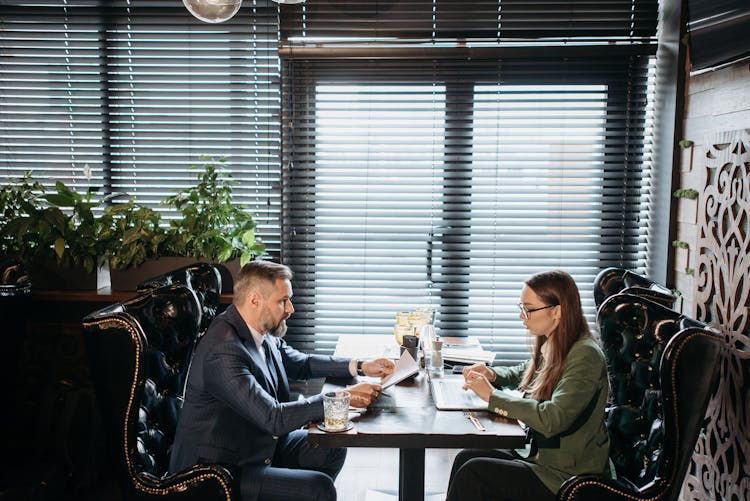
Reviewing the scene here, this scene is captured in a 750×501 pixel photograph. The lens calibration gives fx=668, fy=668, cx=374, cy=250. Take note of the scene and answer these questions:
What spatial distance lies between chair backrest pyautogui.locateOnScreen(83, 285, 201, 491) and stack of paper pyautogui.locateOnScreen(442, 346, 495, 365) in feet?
3.46

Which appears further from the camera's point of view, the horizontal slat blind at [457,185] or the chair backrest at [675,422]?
the horizontal slat blind at [457,185]

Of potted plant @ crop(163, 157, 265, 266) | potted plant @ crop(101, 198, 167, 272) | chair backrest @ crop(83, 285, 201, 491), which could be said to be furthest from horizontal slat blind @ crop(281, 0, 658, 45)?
chair backrest @ crop(83, 285, 201, 491)

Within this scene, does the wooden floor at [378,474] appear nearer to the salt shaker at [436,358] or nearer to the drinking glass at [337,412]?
the salt shaker at [436,358]

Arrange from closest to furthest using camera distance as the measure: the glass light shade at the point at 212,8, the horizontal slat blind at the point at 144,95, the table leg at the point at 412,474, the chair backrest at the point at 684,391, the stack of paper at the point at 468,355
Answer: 1. the chair backrest at the point at 684,391
2. the glass light shade at the point at 212,8
3. the table leg at the point at 412,474
4. the stack of paper at the point at 468,355
5. the horizontal slat blind at the point at 144,95

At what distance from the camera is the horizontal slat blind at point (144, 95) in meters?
3.80

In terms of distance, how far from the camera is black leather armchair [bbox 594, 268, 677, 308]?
2.85m

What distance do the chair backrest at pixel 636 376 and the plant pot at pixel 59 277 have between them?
253 cm

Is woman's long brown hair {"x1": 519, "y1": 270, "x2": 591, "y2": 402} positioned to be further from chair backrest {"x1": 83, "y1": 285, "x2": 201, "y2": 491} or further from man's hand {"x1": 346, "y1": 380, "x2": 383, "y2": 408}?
chair backrest {"x1": 83, "y1": 285, "x2": 201, "y2": 491}

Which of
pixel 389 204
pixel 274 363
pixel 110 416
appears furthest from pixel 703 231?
pixel 110 416

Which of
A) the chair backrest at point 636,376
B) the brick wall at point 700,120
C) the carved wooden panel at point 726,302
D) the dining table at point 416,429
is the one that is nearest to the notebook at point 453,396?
the dining table at point 416,429

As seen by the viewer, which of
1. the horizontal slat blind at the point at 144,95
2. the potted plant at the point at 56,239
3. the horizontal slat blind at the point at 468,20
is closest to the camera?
the potted plant at the point at 56,239

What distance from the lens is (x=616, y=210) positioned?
374 cm

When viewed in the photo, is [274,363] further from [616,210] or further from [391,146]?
[616,210]

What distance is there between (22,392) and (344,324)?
172 cm
